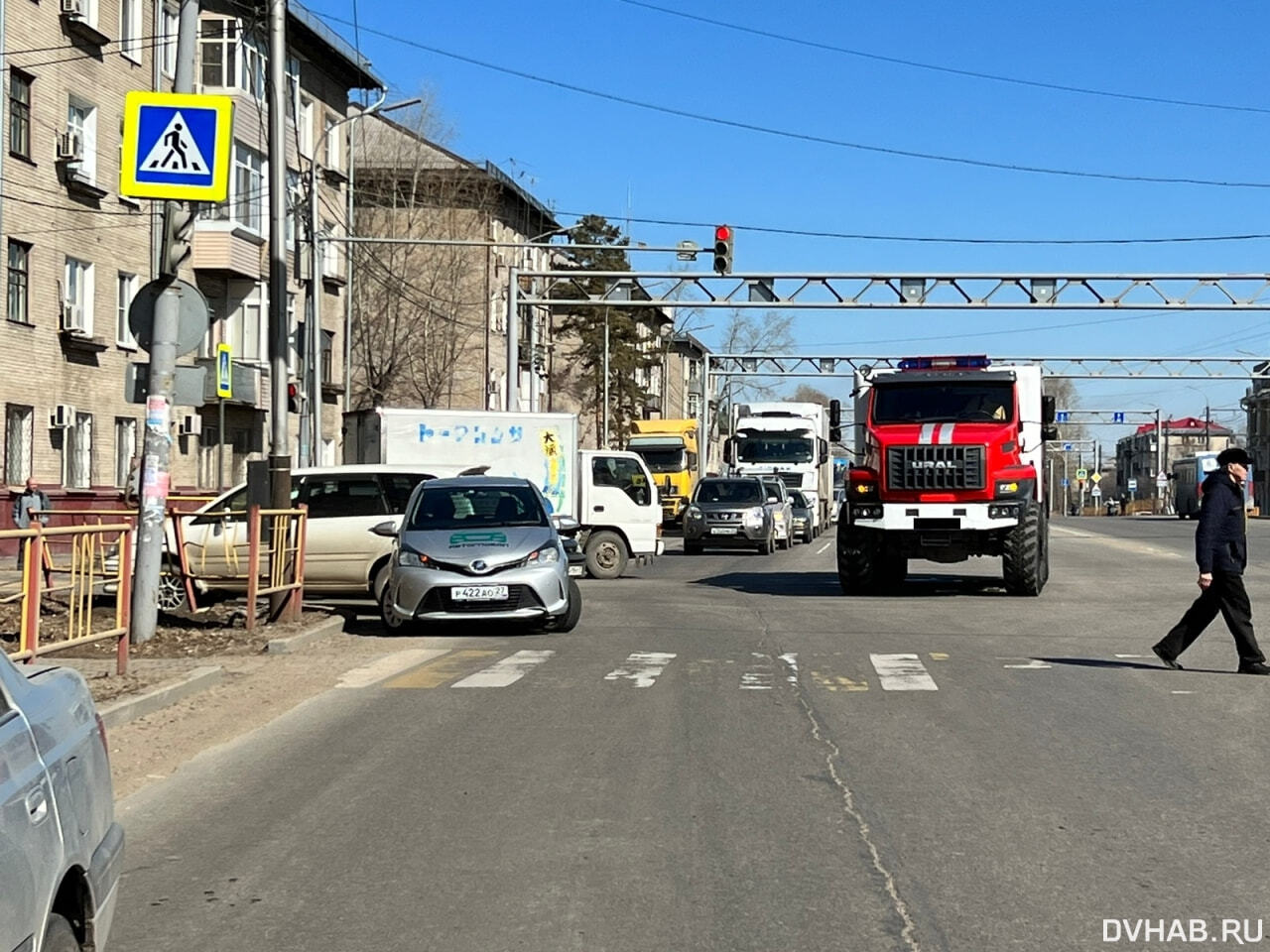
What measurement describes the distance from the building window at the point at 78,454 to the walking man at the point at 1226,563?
25.4m

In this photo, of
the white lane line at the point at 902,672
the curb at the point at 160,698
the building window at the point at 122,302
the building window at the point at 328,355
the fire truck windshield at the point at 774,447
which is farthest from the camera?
the fire truck windshield at the point at 774,447

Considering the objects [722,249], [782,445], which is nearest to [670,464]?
[782,445]

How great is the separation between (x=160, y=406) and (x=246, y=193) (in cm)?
2675

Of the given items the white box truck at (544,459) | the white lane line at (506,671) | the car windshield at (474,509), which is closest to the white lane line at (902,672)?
the white lane line at (506,671)

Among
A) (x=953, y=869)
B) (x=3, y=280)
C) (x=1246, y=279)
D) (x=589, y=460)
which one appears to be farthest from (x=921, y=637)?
(x=1246, y=279)

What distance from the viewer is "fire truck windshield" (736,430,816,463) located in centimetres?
5047

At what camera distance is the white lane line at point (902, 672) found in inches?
488

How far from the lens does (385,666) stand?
14000 mm

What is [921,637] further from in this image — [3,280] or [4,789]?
[3,280]

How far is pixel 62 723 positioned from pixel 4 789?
0.76m

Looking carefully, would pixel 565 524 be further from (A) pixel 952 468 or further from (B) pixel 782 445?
(B) pixel 782 445

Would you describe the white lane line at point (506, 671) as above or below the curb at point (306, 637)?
below

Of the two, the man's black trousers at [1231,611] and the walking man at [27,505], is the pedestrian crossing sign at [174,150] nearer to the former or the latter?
the man's black trousers at [1231,611]

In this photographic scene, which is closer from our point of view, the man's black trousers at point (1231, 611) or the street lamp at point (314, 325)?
the man's black trousers at point (1231, 611)
